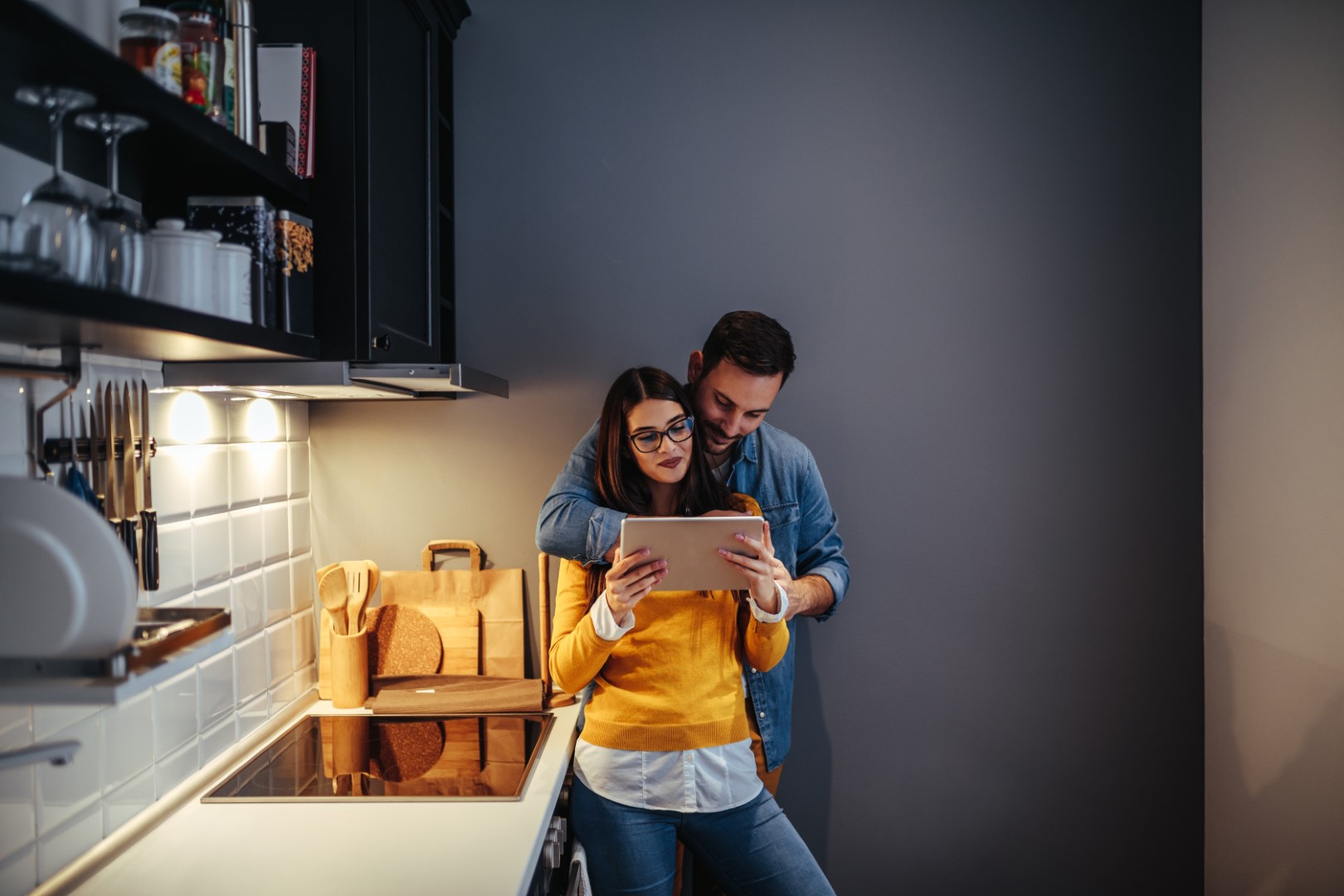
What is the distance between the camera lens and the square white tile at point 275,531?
186 centimetres

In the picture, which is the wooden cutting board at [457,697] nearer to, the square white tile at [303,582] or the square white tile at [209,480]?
the square white tile at [303,582]

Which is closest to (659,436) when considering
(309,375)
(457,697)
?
(309,375)

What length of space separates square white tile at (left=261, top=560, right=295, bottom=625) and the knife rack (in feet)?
1.90

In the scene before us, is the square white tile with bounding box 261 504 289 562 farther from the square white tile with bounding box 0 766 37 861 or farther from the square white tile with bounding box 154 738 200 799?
the square white tile with bounding box 0 766 37 861

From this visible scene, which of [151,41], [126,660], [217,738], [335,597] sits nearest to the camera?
[126,660]

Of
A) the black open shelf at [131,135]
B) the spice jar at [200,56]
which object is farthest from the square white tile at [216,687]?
the spice jar at [200,56]

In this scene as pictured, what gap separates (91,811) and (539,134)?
1.62m

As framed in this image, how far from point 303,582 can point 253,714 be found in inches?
14.0

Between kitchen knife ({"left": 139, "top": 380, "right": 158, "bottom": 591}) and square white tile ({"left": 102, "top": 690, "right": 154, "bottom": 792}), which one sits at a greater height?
kitchen knife ({"left": 139, "top": 380, "right": 158, "bottom": 591})

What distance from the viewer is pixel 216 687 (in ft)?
5.38

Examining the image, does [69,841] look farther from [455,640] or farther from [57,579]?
[455,640]

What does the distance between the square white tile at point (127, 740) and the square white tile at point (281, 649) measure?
438 millimetres

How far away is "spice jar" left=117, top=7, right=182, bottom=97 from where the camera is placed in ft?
3.44

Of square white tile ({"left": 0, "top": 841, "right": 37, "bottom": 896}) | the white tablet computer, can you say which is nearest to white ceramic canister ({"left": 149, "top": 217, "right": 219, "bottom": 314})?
the white tablet computer
